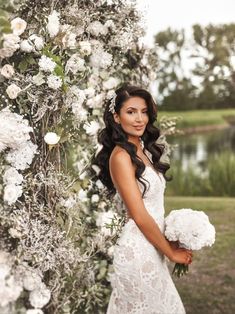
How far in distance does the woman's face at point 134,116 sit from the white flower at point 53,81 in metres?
0.36

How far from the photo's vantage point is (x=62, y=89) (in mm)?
3189

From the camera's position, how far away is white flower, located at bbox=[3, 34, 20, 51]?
2822 millimetres

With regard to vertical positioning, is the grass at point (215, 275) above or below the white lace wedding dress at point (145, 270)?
below

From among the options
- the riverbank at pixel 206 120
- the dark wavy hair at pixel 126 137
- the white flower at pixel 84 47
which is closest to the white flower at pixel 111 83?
the white flower at pixel 84 47

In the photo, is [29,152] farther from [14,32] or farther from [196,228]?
[196,228]

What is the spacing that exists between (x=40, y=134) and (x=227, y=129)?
68.9ft

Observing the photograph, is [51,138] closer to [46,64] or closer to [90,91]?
[46,64]

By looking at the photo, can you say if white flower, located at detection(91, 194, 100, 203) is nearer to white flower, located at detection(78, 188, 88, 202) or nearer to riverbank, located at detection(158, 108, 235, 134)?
white flower, located at detection(78, 188, 88, 202)

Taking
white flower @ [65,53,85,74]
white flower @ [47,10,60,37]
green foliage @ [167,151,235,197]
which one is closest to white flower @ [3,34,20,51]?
white flower @ [47,10,60,37]

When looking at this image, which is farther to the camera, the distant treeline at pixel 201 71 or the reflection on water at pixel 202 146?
the distant treeline at pixel 201 71

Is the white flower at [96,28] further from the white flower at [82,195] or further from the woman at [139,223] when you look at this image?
the white flower at [82,195]

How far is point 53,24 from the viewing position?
10.3 ft

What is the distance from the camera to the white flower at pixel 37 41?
10.1ft

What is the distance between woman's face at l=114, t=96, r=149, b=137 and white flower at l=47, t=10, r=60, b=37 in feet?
1.75
